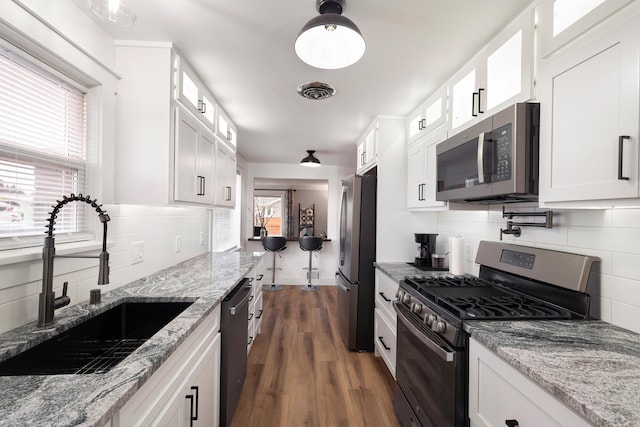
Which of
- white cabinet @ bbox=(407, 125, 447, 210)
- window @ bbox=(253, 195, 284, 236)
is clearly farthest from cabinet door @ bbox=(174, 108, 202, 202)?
window @ bbox=(253, 195, 284, 236)

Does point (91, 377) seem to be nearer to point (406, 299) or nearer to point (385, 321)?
point (406, 299)

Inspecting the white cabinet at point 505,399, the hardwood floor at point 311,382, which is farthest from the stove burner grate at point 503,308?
the hardwood floor at point 311,382

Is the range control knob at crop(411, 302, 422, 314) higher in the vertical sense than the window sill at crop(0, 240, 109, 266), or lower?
lower

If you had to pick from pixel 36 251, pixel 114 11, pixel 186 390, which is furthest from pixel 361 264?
pixel 114 11

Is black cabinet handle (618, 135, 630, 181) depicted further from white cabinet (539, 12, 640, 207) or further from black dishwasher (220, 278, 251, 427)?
black dishwasher (220, 278, 251, 427)

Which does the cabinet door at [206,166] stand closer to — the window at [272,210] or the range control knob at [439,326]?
the range control knob at [439,326]

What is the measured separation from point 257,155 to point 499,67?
390cm

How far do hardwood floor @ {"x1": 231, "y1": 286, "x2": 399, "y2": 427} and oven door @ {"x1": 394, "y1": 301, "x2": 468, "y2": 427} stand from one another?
1.06 ft

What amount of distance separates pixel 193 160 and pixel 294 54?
3.13 feet

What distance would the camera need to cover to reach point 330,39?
137 centimetres

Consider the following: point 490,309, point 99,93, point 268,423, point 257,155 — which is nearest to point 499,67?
point 490,309

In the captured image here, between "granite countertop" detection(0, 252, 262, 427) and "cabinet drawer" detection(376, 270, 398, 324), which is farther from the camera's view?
"cabinet drawer" detection(376, 270, 398, 324)

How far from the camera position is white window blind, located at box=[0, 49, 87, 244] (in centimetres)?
111

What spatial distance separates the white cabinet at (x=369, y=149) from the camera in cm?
297
